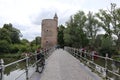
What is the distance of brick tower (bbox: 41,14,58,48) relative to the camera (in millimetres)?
98375

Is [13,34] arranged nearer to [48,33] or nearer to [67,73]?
[48,33]

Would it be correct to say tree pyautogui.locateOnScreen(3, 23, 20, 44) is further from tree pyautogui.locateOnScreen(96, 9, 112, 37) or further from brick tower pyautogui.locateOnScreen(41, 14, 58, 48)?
tree pyautogui.locateOnScreen(96, 9, 112, 37)

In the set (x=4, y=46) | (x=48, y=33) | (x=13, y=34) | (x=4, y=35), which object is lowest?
(x=4, y=46)

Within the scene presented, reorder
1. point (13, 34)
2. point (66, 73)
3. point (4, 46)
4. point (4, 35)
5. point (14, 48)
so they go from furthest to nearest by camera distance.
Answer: point (13, 34) → point (4, 35) → point (14, 48) → point (4, 46) → point (66, 73)

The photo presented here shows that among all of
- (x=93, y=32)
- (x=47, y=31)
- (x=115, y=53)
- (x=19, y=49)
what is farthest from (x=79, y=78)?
(x=19, y=49)

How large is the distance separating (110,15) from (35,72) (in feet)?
170

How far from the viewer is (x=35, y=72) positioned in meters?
15.4

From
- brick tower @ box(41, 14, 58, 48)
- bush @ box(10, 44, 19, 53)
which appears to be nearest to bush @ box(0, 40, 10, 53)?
bush @ box(10, 44, 19, 53)

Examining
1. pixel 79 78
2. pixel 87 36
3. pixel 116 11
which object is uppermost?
pixel 116 11

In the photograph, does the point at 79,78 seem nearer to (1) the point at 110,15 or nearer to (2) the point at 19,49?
(1) the point at 110,15

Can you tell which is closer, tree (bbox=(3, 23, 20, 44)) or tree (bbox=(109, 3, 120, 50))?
tree (bbox=(109, 3, 120, 50))

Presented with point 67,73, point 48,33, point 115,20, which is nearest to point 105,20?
point 115,20

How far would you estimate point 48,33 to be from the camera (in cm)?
10019

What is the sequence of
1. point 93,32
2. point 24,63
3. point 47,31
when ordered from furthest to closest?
1. point 47,31
2. point 93,32
3. point 24,63
